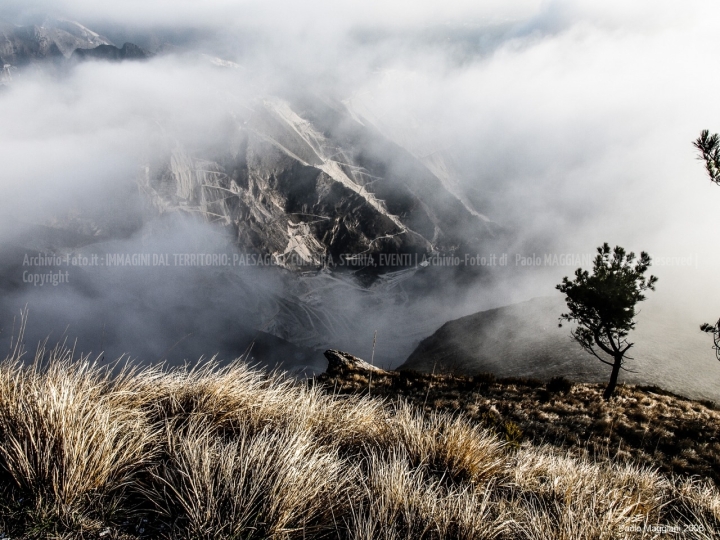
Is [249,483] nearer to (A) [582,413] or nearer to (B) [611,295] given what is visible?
(A) [582,413]

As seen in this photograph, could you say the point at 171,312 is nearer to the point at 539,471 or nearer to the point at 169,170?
the point at 169,170

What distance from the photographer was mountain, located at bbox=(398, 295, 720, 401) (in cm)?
2755

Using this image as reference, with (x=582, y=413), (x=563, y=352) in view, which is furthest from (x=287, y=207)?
(x=582, y=413)

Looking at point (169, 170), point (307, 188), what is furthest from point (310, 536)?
point (169, 170)

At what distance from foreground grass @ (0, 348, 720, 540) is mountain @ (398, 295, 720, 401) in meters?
10.7

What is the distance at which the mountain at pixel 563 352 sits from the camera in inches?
1085

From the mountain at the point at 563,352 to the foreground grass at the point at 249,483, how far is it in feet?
35.0

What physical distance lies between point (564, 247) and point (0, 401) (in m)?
201

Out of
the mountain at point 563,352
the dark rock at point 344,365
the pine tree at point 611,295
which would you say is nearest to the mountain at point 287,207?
the mountain at point 563,352

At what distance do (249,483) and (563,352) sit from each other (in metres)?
36.9

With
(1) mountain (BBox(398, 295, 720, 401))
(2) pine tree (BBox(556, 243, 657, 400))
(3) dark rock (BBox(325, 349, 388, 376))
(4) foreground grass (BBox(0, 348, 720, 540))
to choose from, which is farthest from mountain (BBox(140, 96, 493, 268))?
(4) foreground grass (BBox(0, 348, 720, 540))

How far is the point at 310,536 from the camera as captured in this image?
2713 mm

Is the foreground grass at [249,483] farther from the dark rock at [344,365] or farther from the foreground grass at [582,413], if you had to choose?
the dark rock at [344,365]

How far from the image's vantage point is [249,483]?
2799mm
